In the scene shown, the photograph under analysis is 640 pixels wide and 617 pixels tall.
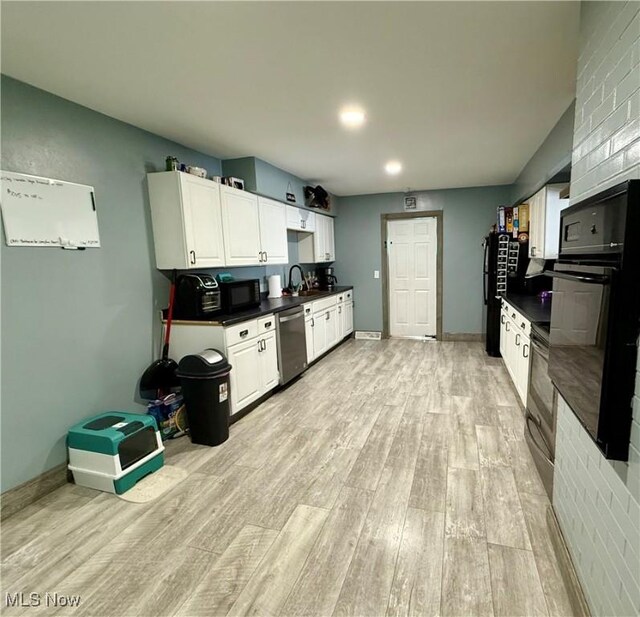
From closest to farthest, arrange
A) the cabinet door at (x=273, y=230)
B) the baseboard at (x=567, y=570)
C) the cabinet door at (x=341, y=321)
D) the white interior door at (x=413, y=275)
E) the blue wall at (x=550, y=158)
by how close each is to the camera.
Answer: the baseboard at (x=567, y=570) < the blue wall at (x=550, y=158) < the cabinet door at (x=273, y=230) < the cabinet door at (x=341, y=321) < the white interior door at (x=413, y=275)

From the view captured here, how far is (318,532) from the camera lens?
184 cm

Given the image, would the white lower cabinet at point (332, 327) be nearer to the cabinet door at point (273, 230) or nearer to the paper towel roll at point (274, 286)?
the paper towel roll at point (274, 286)

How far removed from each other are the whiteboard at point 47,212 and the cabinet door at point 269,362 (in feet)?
5.39

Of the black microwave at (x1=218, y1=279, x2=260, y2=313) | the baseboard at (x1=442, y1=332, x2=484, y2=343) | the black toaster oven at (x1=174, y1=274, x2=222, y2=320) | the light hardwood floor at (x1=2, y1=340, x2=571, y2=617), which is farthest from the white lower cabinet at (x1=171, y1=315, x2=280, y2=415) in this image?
the baseboard at (x1=442, y1=332, x2=484, y2=343)

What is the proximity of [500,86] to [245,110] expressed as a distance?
1.72 metres

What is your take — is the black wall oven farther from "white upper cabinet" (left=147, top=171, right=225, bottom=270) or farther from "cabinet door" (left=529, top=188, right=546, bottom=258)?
"white upper cabinet" (left=147, top=171, right=225, bottom=270)

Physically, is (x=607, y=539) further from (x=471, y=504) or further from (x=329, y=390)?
(x=329, y=390)

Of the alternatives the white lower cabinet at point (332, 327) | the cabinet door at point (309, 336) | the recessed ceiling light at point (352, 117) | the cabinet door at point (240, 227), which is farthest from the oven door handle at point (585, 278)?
the white lower cabinet at point (332, 327)

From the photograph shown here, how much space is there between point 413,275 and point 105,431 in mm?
4984

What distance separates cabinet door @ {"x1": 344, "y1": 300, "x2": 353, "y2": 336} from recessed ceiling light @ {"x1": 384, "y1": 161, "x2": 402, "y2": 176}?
2226 millimetres

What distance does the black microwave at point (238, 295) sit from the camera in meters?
3.21

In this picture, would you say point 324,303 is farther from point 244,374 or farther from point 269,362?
point 244,374

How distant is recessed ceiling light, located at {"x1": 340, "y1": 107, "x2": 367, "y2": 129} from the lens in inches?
100

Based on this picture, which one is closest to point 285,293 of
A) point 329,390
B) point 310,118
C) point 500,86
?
point 329,390
